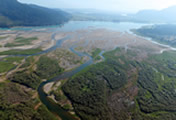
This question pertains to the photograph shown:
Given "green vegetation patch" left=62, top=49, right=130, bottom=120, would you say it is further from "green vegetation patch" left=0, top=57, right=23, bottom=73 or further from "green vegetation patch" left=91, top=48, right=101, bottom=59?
"green vegetation patch" left=0, top=57, right=23, bottom=73

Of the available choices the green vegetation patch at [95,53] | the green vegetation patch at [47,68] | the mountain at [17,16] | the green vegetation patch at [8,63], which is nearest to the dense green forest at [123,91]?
the green vegetation patch at [47,68]

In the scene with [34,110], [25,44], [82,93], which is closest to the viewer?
[34,110]

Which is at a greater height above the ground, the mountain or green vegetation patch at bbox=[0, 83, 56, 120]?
the mountain

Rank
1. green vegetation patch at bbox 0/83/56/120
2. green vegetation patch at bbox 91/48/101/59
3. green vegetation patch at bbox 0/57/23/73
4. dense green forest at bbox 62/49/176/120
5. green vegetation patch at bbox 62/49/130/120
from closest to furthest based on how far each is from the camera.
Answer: green vegetation patch at bbox 0/83/56/120, green vegetation patch at bbox 62/49/130/120, dense green forest at bbox 62/49/176/120, green vegetation patch at bbox 0/57/23/73, green vegetation patch at bbox 91/48/101/59

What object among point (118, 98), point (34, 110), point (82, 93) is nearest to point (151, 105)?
point (118, 98)

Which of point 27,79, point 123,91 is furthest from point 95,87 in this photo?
point 27,79

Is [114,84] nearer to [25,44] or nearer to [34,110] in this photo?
[34,110]

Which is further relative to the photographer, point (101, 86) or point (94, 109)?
point (101, 86)

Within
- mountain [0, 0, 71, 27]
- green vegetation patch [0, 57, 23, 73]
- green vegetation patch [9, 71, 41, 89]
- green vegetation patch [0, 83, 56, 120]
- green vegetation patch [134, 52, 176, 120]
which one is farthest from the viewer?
mountain [0, 0, 71, 27]

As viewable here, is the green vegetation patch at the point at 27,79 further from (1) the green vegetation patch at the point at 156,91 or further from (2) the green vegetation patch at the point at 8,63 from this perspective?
(1) the green vegetation patch at the point at 156,91

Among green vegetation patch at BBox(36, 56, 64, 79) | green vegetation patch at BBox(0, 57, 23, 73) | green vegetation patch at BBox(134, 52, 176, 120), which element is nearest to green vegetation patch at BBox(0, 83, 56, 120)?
green vegetation patch at BBox(36, 56, 64, 79)

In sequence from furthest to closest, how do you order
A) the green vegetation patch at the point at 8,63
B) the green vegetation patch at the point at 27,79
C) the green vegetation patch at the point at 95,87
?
the green vegetation patch at the point at 8,63 < the green vegetation patch at the point at 27,79 < the green vegetation patch at the point at 95,87
